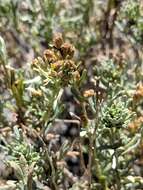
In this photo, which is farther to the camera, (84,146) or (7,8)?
(7,8)

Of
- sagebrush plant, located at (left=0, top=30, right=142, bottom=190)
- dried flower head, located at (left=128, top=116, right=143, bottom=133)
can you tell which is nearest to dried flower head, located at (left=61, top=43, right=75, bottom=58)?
sagebrush plant, located at (left=0, top=30, right=142, bottom=190)

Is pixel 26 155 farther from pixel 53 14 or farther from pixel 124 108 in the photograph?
pixel 53 14

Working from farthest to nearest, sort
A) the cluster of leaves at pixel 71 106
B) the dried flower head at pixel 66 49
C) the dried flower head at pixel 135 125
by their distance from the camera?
the dried flower head at pixel 135 125
the cluster of leaves at pixel 71 106
the dried flower head at pixel 66 49

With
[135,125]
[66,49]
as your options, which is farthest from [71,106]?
[66,49]

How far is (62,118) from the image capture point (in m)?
2.03

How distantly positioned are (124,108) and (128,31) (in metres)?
0.77

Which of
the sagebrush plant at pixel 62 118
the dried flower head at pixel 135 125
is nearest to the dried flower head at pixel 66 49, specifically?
the sagebrush plant at pixel 62 118

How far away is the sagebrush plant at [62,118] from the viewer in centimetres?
151

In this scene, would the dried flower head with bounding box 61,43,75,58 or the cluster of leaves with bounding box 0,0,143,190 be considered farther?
the cluster of leaves with bounding box 0,0,143,190

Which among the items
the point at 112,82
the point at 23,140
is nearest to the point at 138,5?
the point at 112,82

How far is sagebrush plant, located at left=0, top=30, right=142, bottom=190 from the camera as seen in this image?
59.4 inches

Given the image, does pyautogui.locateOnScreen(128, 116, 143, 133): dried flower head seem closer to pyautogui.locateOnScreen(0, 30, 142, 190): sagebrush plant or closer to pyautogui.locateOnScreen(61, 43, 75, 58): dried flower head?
pyautogui.locateOnScreen(0, 30, 142, 190): sagebrush plant

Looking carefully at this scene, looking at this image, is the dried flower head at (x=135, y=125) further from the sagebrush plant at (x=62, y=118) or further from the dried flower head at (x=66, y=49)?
the dried flower head at (x=66, y=49)

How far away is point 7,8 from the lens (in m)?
2.45
